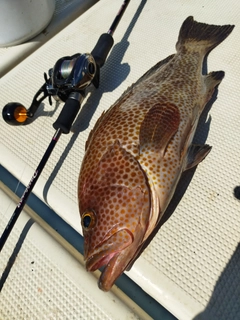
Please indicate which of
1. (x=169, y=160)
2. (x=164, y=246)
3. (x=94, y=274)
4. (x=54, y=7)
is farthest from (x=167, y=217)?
(x=54, y=7)

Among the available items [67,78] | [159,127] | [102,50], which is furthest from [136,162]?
[102,50]

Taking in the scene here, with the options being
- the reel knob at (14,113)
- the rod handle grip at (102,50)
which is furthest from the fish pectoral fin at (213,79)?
the reel knob at (14,113)

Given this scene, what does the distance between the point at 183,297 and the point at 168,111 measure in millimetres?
1187

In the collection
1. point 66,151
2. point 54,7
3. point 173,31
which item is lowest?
point 66,151

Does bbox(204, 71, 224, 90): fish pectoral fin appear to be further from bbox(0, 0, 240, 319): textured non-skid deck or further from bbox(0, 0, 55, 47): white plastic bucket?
bbox(0, 0, 55, 47): white plastic bucket

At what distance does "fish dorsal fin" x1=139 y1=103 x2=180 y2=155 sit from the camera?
1.80 m

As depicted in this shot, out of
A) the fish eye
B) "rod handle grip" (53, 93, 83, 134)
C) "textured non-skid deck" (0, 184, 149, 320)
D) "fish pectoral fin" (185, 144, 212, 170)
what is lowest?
"textured non-skid deck" (0, 184, 149, 320)

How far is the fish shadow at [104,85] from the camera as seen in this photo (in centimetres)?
230

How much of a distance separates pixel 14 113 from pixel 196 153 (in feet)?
4.88

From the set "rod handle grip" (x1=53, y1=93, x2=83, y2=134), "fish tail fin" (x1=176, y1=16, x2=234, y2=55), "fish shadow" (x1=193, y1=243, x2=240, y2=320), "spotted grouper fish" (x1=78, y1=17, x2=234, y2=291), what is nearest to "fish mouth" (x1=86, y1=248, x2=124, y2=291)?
"spotted grouper fish" (x1=78, y1=17, x2=234, y2=291)

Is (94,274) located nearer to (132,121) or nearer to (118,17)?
(132,121)

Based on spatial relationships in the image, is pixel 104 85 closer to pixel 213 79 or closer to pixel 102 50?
pixel 102 50

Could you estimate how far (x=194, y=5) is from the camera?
2.91m

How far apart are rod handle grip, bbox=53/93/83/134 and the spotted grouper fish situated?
0.29 m
